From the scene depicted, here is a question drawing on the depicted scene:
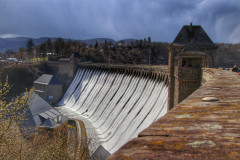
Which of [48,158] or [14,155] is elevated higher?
[14,155]

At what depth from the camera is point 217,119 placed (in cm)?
256

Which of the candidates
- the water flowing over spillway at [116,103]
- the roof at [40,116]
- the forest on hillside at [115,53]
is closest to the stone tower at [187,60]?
the water flowing over spillway at [116,103]

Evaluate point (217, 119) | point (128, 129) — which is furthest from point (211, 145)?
point (128, 129)

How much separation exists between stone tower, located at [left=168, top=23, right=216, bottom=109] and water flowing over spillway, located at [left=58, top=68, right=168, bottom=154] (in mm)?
3508

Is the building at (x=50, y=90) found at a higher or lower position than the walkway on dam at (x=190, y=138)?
lower

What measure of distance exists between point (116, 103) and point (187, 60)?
13.3m

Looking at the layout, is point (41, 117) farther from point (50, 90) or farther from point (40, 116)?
point (50, 90)

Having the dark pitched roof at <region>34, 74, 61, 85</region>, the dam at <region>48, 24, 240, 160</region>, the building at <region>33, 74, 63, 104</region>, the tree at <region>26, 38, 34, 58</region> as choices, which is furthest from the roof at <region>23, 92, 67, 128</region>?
the tree at <region>26, 38, 34, 58</region>

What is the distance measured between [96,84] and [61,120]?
19.6m

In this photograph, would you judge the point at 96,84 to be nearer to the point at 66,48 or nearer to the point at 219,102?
the point at 219,102

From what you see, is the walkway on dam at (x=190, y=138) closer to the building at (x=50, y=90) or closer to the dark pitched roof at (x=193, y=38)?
the dark pitched roof at (x=193, y=38)

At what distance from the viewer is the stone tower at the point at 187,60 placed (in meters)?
16.9

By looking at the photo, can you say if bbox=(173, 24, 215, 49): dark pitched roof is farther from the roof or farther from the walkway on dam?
the walkway on dam

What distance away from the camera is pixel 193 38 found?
24625 millimetres
